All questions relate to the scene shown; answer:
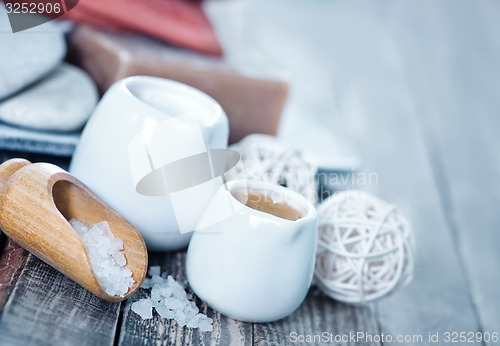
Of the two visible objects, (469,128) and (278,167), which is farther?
(469,128)

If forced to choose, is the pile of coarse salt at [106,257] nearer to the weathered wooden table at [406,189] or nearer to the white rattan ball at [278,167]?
the weathered wooden table at [406,189]

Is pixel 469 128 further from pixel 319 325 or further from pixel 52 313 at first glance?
pixel 52 313

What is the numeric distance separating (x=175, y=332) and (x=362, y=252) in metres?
0.18

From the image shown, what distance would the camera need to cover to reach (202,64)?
27.3 inches

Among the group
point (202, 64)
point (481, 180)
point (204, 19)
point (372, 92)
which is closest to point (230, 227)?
point (202, 64)

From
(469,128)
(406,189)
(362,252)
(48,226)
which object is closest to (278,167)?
(362,252)

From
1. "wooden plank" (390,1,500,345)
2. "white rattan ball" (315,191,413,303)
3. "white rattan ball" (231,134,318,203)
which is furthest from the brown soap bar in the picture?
"wooden plank" (390,1,500,345)

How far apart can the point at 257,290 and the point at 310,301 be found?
4.2 inches

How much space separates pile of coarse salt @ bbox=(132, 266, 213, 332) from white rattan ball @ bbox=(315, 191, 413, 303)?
0.42ft

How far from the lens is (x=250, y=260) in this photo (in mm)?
460

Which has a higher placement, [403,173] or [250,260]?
[250,260]

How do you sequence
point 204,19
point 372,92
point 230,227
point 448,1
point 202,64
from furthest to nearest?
point 448,1, point 372,92, point 204,19, point 202,64, point 230,227

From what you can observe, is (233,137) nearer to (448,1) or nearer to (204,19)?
(204,19)

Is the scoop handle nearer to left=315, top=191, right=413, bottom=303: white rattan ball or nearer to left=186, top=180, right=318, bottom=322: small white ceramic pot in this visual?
left=186, top=180, right=318, bottom=322: small white ceramic pot
